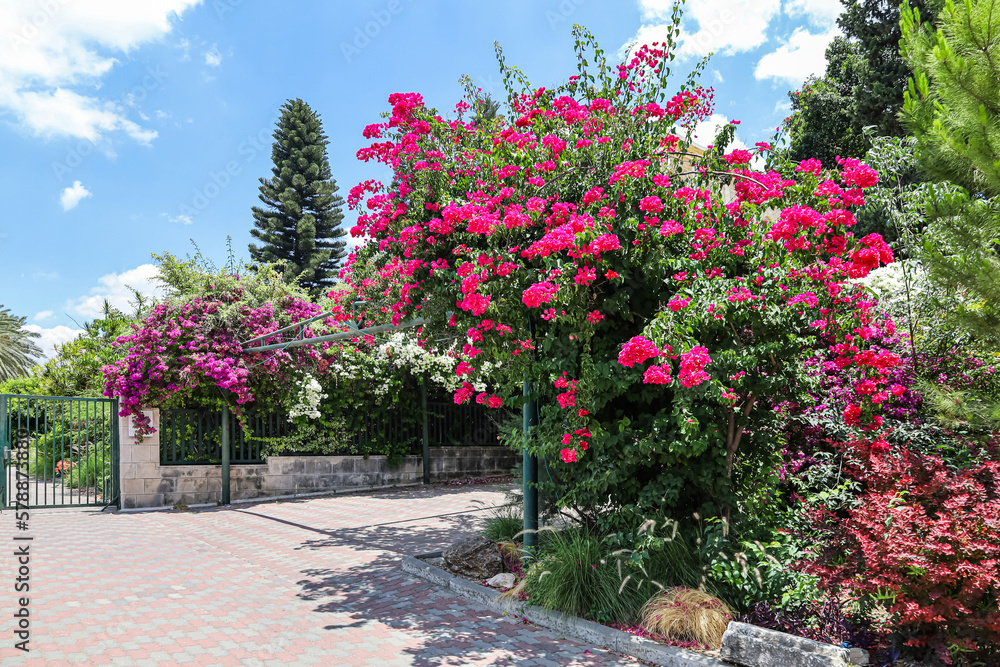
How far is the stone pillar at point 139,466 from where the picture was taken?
36.5 ft

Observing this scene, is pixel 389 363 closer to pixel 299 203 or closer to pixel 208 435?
pixel 208 435

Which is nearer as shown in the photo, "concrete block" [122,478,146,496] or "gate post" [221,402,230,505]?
"concrete block" [122,478,146,496]

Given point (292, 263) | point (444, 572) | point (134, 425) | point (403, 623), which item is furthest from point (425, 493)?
point (292, 263)

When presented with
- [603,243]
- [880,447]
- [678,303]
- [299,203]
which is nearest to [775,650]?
Answer: [880,447]

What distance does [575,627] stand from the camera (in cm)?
476

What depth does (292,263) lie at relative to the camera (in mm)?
30156

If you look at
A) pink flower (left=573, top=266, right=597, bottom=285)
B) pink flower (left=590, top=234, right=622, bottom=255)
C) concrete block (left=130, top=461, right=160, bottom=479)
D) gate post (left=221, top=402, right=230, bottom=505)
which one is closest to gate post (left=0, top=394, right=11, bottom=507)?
concrete block (left=130, top=461, right=160, bottom=479)

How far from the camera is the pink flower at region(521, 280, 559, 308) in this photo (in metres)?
4.57

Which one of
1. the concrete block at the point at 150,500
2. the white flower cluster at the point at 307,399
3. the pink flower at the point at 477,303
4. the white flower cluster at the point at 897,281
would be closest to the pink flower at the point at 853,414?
the white flower cluster at the point at 897,281

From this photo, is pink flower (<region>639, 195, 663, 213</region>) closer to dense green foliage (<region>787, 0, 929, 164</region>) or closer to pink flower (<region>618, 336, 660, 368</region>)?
pink flower (<region>618, 336, 660, 368</region>)

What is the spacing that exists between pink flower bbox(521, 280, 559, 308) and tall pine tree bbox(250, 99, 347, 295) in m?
27.1

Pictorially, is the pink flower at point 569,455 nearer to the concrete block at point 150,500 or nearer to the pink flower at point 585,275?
the pink flower at point 585,275

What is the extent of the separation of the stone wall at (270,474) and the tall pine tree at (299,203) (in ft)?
57.7

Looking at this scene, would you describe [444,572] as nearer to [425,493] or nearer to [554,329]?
[554,329]
